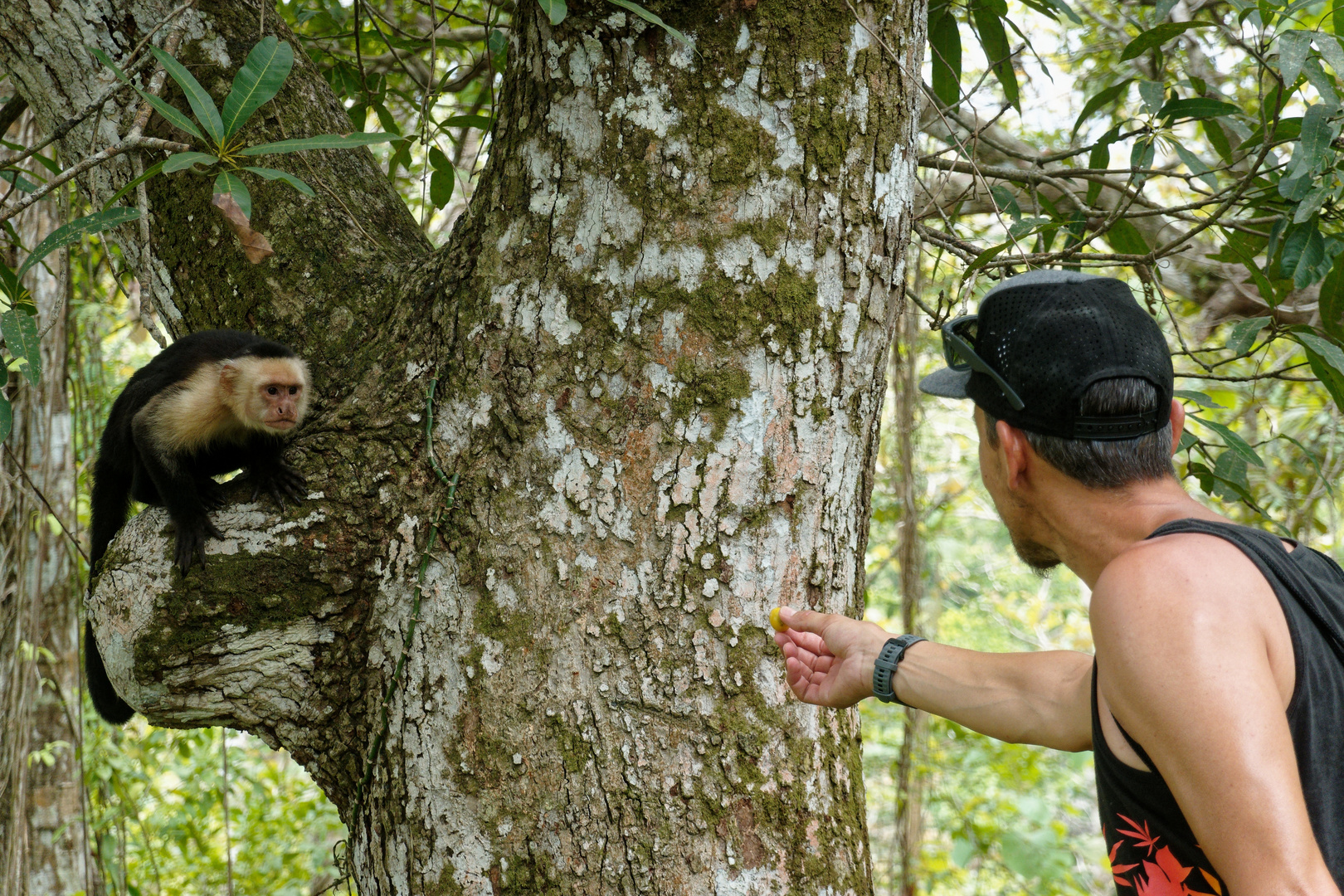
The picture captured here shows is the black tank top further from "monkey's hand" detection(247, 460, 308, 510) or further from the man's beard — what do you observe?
"monkey's hand" detection(247, 460, 308, 510)

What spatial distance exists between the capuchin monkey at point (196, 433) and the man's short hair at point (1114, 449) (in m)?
1.19

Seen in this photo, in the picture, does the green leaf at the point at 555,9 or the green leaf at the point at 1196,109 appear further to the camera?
the green leaf at the point at 1196,109

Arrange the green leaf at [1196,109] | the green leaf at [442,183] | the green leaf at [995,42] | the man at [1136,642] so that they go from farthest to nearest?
the green leaf at [442,183]
the green leaf at [995,42]
the green leaf at [1196,109]
the man at [1136,642]

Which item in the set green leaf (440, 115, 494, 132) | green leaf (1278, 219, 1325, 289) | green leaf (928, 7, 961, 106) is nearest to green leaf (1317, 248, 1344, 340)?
green leaf (1278, 219, 1325, 289)

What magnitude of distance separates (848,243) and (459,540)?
78 cm

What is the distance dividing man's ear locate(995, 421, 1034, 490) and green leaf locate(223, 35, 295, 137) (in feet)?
3.84

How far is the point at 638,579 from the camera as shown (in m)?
1.44

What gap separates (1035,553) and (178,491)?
1.59 m

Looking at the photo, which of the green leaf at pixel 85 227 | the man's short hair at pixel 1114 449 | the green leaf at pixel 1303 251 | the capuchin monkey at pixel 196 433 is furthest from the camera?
the green leaf at pixel 1303 251

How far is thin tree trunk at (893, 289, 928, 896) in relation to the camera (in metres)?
3.79

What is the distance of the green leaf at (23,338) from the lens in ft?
5.15

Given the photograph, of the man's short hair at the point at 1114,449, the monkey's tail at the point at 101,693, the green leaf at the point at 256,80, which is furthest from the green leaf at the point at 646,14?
the monkey's tail at the point at 101,693

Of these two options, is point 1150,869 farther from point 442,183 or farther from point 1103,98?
point 442,183

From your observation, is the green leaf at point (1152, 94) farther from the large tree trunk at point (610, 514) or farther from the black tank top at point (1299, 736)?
the black tank top at point (1299, 736)
